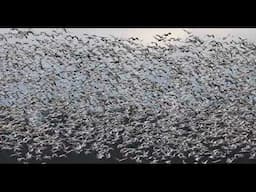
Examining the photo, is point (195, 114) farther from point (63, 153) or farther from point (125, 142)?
point (63, 153)

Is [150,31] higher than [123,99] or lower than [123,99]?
higher

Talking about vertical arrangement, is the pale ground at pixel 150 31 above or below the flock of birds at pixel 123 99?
above

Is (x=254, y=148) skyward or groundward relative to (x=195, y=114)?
groundward

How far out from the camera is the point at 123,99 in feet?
21.7

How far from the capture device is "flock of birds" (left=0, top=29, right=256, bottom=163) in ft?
21.7

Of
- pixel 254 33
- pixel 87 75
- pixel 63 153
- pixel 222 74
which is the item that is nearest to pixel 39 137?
pixel 63 153

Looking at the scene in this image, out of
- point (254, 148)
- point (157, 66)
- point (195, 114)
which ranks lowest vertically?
point (254, 148)

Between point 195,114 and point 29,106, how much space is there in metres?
1.73

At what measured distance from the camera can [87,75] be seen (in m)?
6.64

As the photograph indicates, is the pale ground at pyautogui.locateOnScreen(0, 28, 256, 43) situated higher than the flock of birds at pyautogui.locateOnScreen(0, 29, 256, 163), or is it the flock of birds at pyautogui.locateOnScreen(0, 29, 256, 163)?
the pale ground at pyautogui.locateOnScreen(0, 28, 256, 43)

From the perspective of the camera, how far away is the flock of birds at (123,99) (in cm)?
661

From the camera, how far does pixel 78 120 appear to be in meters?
6.64

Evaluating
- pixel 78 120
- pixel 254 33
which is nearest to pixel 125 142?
pixel 78 120

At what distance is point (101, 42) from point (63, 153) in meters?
1.22
